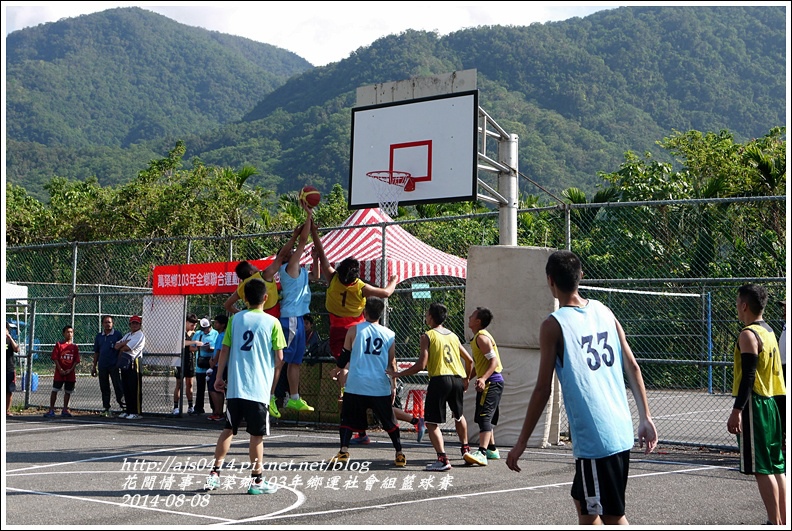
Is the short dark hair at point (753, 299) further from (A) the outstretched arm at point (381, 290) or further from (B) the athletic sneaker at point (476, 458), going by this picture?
(A) the outstretched arm at point (381, 290)

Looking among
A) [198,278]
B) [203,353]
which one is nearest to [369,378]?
[198,278]

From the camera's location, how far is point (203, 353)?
55.8 feet

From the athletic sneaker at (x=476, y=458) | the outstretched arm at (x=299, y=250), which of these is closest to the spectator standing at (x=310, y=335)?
the outstretched arm at (x=299, y=250)

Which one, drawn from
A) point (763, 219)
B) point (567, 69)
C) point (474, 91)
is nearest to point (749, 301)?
point (474, 91)

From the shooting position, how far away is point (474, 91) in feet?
44.5

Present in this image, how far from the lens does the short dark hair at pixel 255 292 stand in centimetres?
882

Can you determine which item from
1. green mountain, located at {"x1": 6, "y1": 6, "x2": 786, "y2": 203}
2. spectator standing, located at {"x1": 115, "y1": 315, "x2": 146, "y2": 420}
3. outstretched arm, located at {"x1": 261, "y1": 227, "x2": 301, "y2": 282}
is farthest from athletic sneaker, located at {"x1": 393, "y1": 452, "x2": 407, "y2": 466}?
green mountain, located at {"x1": 6, "y1": 6, "x2": 786, "y2": 203}

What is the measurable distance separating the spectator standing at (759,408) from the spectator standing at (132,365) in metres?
12.5

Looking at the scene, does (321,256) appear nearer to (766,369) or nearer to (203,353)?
(766,369)

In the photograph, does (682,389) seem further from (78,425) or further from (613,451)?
(613,451)

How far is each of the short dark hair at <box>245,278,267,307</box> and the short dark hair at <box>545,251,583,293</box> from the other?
3888 mm

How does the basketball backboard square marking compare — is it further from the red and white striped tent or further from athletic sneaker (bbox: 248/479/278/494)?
athletic sneaker (bbox: 248/479/278/494)

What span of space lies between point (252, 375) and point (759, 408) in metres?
4.36

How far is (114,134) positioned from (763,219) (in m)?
151
